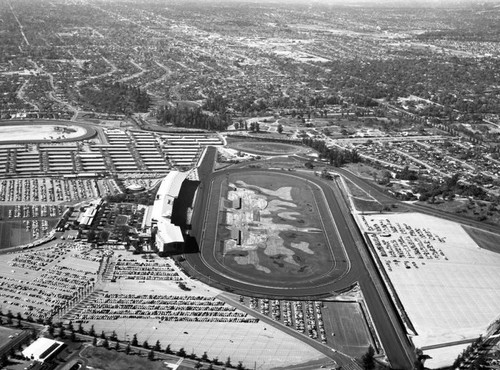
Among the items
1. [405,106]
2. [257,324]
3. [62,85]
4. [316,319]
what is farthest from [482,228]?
[62,85]

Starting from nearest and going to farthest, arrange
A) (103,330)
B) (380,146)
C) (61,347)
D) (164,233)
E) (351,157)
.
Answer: (61,347) < (103,330) < (164,233) < (351,157) < (380,146)

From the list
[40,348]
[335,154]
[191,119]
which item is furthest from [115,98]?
[40,348]

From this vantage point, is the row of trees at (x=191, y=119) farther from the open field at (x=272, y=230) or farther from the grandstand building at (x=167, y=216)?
the grandstand building at (x=167, y=216)

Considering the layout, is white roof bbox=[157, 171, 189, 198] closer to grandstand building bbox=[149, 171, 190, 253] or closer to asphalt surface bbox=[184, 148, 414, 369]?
grandstand building bbox=[149, 171, 190, 253]

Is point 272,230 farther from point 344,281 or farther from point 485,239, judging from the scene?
point 485,239

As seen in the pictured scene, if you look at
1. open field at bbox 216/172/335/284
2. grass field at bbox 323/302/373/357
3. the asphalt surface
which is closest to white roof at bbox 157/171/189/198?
the asphalt surface

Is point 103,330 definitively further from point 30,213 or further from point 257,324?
point 30,213

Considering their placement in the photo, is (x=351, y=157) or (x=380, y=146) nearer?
(x=351, y=157)
